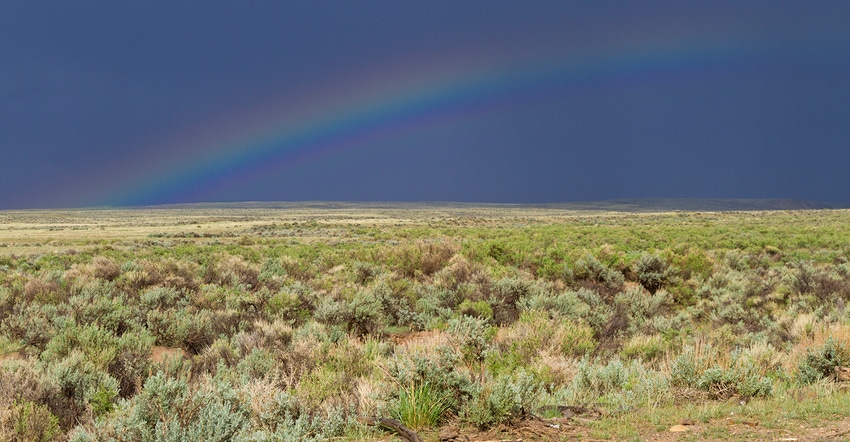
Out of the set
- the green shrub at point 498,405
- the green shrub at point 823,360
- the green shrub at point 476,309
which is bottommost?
the green shrub at point 476,309

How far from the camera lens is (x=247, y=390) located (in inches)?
179

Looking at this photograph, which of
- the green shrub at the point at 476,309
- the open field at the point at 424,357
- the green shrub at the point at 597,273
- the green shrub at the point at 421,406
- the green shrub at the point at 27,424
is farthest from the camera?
the green shrub at the point at 597,273

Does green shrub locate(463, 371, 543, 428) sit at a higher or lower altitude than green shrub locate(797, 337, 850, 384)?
higher

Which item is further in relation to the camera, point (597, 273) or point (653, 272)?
point (653, 272)

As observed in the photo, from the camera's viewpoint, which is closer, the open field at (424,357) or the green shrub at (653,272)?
the open field at (424,357)

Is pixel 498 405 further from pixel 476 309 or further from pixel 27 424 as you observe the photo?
pixel 476 309

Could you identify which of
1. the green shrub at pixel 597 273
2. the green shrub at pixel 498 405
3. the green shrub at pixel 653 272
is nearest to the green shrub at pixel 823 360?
the green shrub at pixel 498 405

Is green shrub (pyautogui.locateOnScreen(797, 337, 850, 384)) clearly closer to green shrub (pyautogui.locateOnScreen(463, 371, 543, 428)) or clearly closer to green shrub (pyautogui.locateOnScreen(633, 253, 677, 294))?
green shrub (pyautogui.locateOnScreen(463, 371, 543, 428))

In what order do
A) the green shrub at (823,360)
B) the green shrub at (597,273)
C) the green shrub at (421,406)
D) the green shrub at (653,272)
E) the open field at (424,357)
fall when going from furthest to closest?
the green shrub at (653,272) → the green shrub at (597,273) → the green shrub at (823,360) → the green shrub at (421,406) → the open field at (424,357)

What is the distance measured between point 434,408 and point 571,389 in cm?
192

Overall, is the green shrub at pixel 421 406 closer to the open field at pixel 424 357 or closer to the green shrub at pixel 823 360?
the open field at pixel 424 357

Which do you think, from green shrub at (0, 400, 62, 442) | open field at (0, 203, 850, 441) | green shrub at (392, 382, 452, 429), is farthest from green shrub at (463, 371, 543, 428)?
green shrub at (0, 400, 62, 442)

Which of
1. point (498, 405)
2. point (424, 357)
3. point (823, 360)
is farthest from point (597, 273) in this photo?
point (498, 405)

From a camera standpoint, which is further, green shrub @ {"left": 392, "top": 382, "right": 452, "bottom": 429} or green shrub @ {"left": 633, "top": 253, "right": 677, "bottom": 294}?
green shrub @ {"left": 633, "top": 253, "right": 677, "bottom": 294}
